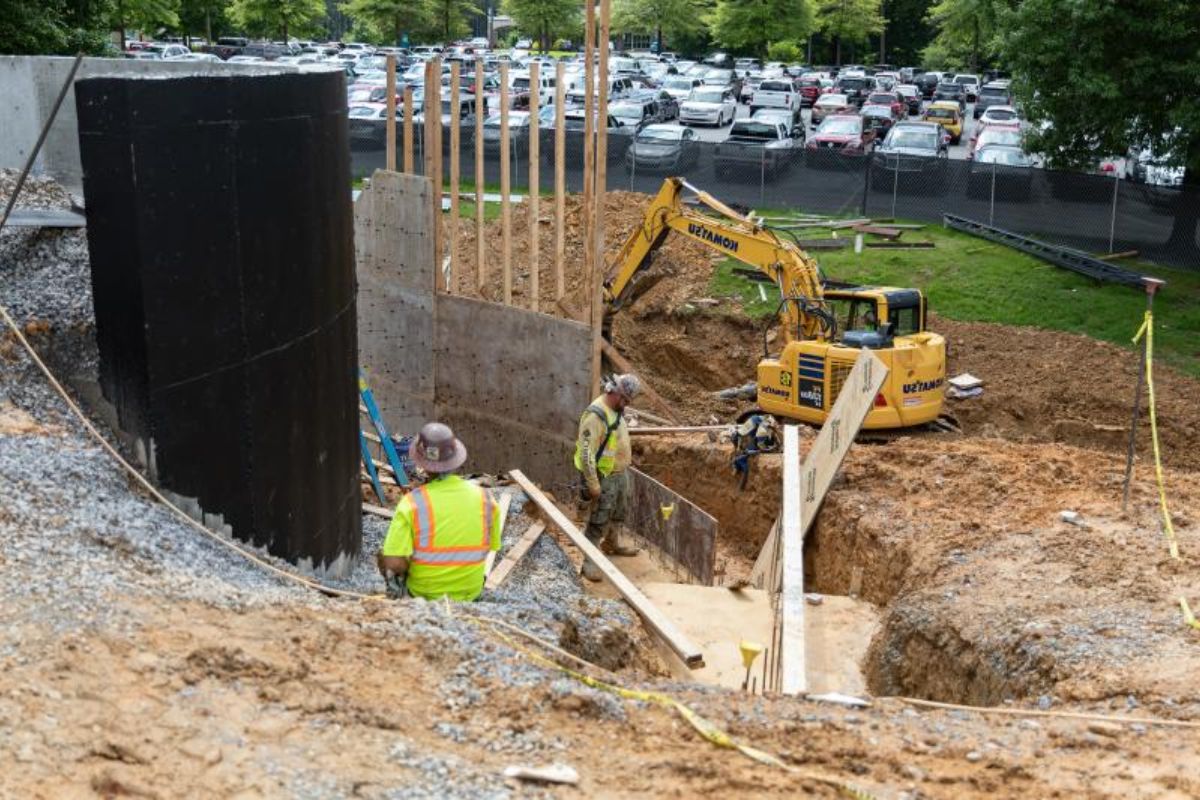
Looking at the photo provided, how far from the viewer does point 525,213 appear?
83.8 ft

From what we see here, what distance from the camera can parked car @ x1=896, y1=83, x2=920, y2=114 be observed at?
51.3 meters

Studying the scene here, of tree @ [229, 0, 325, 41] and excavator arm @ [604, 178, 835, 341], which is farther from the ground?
tree @ [229, 0, 325, 41]

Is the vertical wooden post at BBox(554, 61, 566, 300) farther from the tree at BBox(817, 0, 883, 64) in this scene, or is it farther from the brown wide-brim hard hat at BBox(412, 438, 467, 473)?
the tree at BBox(817, 0, 883, 64)

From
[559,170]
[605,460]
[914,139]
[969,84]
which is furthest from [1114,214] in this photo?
[969,84]

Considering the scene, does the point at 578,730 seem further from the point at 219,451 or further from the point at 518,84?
the point at 518,84

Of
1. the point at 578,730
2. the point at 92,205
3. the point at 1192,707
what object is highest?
the point at 92,205

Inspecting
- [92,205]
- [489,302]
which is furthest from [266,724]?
[489,302]

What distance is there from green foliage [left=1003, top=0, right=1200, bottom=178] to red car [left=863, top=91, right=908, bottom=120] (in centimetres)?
2417

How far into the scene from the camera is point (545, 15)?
63.8m

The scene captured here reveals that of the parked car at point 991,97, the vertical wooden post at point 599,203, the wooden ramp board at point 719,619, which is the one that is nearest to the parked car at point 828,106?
the parked car at point 991,97

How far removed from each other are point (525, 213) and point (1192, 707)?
18.7m

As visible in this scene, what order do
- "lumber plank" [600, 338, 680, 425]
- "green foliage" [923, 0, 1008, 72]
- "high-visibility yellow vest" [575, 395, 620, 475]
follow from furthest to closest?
"green foliage" [923, 0, 1008, 72], "lumber plank" [600, 338, 680, 425], "high-visibility yellow vest" [575, 395, 620, 475]

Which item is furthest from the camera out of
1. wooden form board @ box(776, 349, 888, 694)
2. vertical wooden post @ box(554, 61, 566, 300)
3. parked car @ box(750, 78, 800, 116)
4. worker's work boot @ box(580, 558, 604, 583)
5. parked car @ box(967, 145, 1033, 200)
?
parked car @ box(750, 78, 800, 116)

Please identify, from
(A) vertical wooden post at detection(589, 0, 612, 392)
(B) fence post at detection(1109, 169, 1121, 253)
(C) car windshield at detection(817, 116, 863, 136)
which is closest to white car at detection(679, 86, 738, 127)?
(C) car windshield at detection(817, 116, 863, 136)
